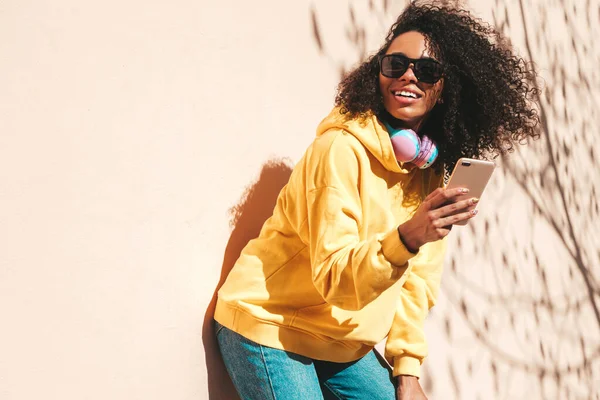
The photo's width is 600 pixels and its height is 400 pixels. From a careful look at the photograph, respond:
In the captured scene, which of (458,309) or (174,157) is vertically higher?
(174,157)

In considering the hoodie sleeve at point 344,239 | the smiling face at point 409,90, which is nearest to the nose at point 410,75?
the smiling face at point 409,90

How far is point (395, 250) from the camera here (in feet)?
5.37

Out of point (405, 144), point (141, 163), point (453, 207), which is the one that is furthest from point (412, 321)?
point (141, 163)

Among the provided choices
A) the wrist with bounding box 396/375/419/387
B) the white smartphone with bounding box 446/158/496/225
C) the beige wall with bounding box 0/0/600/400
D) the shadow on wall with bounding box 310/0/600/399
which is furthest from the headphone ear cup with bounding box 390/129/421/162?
the shadow on wall with bounding box 310/0/600/399

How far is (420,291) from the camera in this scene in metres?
2.24

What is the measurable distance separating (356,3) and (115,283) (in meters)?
1.36

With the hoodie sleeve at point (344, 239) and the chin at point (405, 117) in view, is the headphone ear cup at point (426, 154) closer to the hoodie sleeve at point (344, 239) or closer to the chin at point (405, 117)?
the chin at point (405, 117)

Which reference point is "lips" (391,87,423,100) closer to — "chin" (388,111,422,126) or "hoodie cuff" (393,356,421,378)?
"chin" (388,111,422,126)

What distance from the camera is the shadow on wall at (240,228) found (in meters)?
2.17

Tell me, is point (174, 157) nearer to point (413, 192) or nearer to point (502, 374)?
point (413, 192)

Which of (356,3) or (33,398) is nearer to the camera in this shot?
(33,398)

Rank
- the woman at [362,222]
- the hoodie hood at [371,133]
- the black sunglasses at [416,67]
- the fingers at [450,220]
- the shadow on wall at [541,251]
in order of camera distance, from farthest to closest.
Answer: the shadow on wall at [541,251] < the black sunglasses at [416,67] < the hoodie hood at [371,133] < the woman at [362,222] < the fingers at [450,220]

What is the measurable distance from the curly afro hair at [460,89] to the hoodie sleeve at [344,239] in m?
0.18

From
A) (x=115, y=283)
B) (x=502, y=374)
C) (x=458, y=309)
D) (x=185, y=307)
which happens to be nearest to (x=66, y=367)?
(x=115, y=283)
